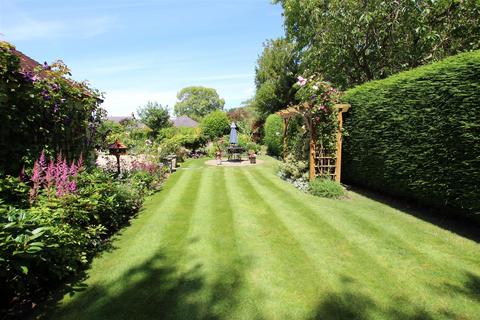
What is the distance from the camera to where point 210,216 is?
7086 millimetres

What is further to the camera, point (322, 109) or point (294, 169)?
point (294, 169)

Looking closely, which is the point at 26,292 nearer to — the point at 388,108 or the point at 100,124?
the point at 100,124

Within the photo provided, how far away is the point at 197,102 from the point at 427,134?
3668 inches

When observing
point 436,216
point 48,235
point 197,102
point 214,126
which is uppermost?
point 197,102

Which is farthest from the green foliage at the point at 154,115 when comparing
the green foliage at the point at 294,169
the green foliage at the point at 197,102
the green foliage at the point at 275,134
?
the green foliage at the point at 197,102

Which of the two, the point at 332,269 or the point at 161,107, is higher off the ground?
the point at 161,107

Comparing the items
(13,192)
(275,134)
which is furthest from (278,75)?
(13,192)

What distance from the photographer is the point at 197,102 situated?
95625 millimetres

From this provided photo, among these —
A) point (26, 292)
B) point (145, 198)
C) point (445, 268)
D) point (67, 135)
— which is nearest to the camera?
point (26, 292)

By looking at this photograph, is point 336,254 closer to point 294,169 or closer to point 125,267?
point 125,267

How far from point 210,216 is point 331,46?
46.7 feet

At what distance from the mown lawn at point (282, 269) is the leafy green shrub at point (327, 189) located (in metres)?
1.39

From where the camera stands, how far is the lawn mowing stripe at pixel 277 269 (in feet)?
11.6

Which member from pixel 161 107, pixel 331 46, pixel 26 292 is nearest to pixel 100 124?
pixel 26 292
